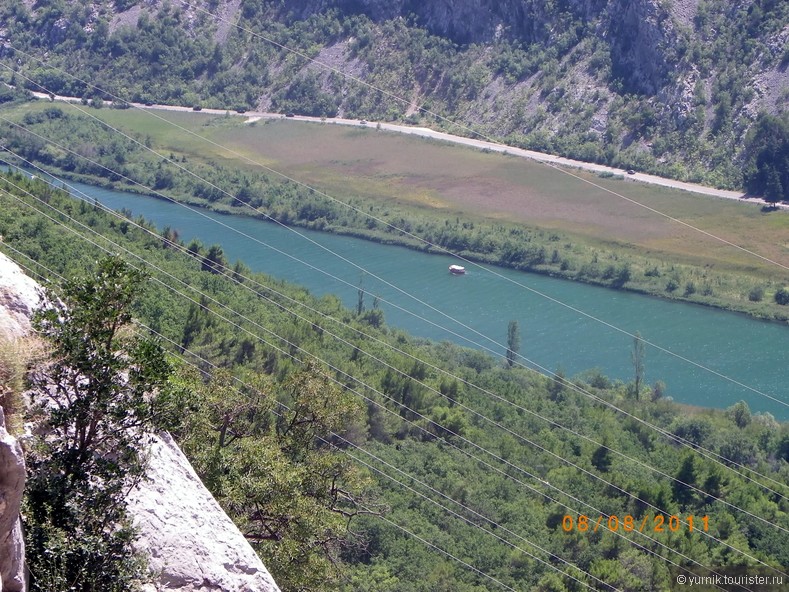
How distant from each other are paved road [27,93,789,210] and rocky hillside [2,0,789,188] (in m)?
1.00

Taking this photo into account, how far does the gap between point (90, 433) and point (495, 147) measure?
71.3m

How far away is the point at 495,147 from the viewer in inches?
3100

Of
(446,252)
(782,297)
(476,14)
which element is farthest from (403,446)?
(476,14)

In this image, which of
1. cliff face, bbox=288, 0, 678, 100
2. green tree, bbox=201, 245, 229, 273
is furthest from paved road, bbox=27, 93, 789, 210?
green tree, bbox=201, 245, 229, 273

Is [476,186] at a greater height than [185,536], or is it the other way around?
[185,536]

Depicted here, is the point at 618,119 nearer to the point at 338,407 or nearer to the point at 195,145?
the point at 195,145

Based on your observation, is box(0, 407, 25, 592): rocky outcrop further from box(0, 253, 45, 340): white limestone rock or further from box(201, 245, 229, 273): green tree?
box(201, 245, 229, 273): green tree

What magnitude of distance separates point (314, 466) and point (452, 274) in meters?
43.4

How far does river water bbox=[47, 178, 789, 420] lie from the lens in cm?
4631

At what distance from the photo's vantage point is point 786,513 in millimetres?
28109

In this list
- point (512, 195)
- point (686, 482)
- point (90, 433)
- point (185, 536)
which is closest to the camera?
point (90, 433)
